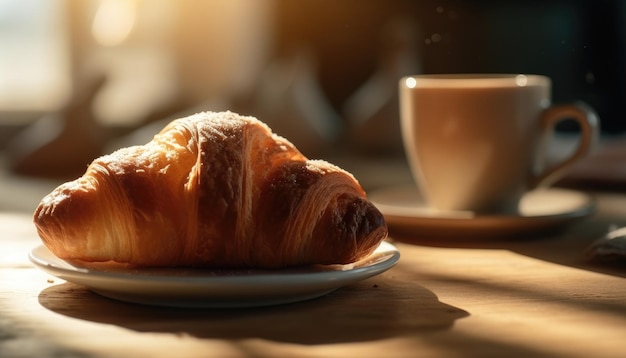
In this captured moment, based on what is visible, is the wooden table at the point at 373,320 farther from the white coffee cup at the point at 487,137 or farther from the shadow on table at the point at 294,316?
the white coffee cup at the point at 487,137

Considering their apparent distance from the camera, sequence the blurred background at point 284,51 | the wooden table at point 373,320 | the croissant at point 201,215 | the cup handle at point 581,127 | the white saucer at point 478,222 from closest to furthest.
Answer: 1. the wooden table at point 373,320
2. the croissant at point 201,215
3. the white saucer at point 478,222
4. the cup handle at point 581,127
5. the blurred background at point 284,51

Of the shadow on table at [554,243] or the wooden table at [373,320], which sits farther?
the shadow on table at [554,243]

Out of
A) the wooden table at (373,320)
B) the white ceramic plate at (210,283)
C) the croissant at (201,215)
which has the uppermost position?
the croissant at (201,215)

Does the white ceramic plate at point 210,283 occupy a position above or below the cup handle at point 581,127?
below

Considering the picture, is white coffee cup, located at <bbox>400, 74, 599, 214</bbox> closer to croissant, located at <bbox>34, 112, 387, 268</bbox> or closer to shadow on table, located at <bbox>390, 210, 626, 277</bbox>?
shadow on table, located at <bbox>390, 210, 626, 277</bbox>

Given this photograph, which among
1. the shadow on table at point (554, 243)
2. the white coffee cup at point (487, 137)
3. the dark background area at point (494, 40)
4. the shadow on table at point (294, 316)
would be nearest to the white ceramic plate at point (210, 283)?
the shadow on table at point (294, 316)

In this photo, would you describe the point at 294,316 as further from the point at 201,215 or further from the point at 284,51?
the point at 284,51
